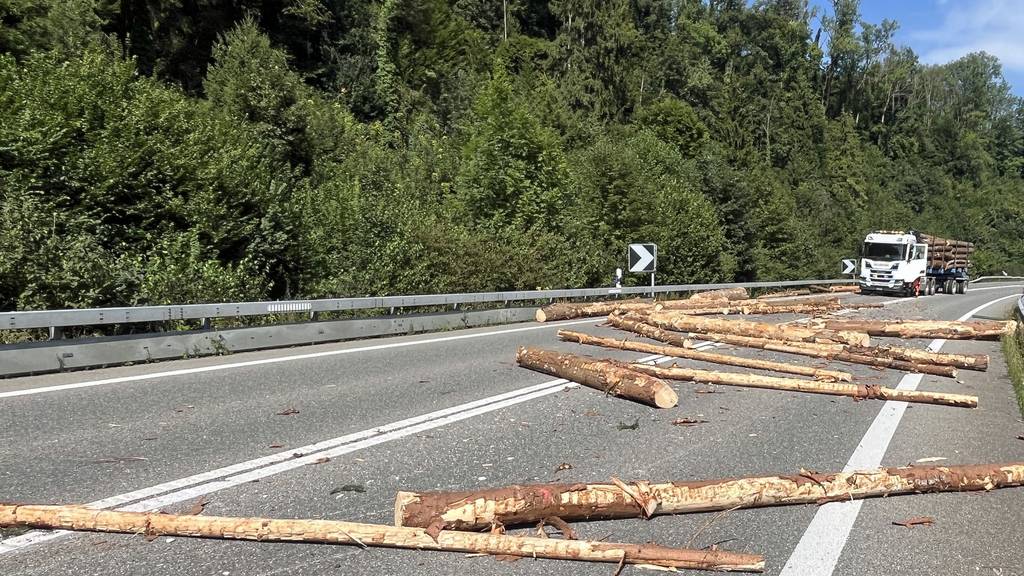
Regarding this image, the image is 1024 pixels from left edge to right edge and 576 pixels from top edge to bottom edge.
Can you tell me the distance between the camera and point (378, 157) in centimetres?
3000

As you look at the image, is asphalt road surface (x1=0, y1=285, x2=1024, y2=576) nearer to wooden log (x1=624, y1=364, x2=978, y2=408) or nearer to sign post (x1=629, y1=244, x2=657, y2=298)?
wooden log (x1=624, y1=364, x2=978, y2=408)

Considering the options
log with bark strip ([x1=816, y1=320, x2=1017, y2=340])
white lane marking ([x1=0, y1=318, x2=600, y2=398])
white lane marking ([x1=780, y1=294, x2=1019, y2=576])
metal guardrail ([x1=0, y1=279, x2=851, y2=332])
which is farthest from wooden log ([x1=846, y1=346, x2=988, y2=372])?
metal guardrail ([x1=0, y1=279, x2=851, y2=332])

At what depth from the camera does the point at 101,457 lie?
4773 millimetres

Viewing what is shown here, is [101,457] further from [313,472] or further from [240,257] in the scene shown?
[240,257]

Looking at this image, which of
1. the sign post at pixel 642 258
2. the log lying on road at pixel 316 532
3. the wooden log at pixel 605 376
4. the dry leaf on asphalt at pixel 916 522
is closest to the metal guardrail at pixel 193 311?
the wooden log at pixel 605 376

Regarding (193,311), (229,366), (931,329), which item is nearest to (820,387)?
(229,366)

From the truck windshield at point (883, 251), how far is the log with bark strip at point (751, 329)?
24418mm

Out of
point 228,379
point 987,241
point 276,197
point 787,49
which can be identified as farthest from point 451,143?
point 987,241

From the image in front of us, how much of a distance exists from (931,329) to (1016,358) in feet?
9.33

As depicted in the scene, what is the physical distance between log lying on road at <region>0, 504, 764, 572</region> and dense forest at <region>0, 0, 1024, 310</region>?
314 inches

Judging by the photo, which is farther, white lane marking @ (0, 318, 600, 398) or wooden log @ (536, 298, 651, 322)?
wooden log @ (536, 298, 651, 322)

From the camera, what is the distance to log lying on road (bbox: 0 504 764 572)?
338 cm

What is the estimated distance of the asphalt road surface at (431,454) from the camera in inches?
134

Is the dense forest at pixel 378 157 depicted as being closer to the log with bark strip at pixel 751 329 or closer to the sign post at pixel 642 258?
the sign post at pixel 642 258
